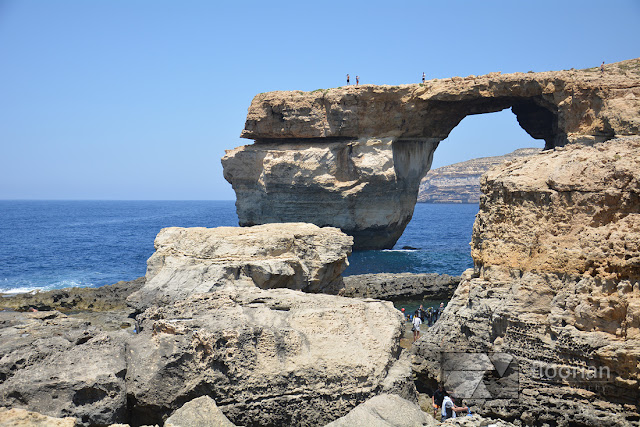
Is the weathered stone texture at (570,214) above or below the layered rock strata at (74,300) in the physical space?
above

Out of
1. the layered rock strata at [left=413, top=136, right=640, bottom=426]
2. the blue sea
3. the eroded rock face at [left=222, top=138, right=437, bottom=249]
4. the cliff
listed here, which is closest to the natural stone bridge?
the eroded rock face at [left=222, top=138, right=437, bottom=249]

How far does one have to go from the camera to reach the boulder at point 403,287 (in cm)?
2787

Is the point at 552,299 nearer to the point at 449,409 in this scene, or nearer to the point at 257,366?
the point at 449,409

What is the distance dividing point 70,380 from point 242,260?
783cm

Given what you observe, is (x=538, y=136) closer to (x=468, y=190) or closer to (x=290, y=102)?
(x=290, y=102)

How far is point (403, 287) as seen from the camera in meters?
28.5

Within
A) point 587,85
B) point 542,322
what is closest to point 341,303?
point 542,322

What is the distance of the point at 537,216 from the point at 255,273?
7668 millimetres

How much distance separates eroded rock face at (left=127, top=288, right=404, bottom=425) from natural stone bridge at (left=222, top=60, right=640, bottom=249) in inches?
1137

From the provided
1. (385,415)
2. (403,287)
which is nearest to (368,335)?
(385,415)

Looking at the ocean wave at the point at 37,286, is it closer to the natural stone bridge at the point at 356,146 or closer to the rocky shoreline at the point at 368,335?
the natural stone bridge at the point at 356,146

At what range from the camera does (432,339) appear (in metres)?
13.8

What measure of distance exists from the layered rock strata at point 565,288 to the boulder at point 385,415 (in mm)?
3293

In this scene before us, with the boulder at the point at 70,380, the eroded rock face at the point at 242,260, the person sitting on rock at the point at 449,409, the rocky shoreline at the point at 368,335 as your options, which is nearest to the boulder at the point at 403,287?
the eroded rock face at the point at 242,260
